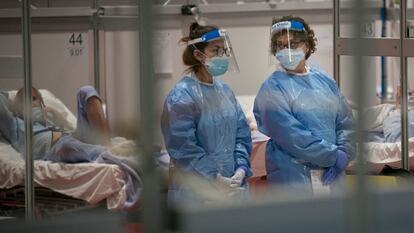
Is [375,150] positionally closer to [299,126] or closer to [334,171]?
[334,171]

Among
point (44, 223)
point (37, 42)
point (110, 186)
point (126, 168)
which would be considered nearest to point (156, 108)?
point (44, 223)

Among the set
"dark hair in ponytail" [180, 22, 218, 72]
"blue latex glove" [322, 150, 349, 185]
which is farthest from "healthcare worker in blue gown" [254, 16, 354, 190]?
"dark hair in ponytail" [180, 22, 218, 72]

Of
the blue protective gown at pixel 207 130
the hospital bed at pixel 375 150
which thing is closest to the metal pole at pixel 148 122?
the blue protective gown at pixel 207 130

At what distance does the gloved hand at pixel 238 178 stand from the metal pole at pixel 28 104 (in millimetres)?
727

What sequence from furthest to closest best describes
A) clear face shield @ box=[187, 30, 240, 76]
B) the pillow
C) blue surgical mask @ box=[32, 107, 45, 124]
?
the pillow, blue surgical mask @ box=[32, 107, 45, 124], clear face shield @ box=[187, 30, 240, 76]

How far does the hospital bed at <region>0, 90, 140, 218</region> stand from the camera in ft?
10.1

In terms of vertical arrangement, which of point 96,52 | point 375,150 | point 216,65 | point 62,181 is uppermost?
point 96,52

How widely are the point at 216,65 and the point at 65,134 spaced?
0.81 m

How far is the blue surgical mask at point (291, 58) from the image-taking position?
9.56 ft

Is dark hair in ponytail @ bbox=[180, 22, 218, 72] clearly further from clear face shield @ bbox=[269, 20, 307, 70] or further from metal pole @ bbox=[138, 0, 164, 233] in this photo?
metal pole @ bbox=[138, 0, 164, 233]

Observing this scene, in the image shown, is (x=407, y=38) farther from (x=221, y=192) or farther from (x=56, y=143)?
(x=56, y=143)

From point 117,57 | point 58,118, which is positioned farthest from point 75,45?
point 58,118

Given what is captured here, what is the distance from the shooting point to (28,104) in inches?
119

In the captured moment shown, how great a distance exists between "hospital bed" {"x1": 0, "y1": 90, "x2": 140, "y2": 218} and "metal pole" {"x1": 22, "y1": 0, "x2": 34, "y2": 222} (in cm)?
11
